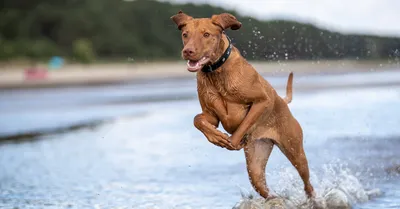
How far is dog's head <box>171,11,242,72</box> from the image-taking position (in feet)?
15.9

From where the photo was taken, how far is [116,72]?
39.5 metres

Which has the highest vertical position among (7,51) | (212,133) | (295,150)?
(7,51)

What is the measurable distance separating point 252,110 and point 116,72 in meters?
34.6

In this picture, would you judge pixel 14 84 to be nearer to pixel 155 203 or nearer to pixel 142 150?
pixel 142 150

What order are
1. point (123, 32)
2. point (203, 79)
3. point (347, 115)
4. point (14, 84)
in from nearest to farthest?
point (203, 79) → point (347, 115) → point (14, 84) → point (123, 32)

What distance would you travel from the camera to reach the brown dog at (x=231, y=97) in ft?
16.4

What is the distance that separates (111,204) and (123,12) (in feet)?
187

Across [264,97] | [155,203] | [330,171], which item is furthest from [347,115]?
[264,97]

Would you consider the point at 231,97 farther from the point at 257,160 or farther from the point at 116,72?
the point at 116,72

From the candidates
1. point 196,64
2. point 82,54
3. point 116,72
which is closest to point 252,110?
point 196,64

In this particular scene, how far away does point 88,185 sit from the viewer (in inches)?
316

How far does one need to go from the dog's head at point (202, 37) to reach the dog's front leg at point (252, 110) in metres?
0.40

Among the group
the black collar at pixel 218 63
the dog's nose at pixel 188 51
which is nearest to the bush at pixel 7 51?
the black collar at pixel 218 63

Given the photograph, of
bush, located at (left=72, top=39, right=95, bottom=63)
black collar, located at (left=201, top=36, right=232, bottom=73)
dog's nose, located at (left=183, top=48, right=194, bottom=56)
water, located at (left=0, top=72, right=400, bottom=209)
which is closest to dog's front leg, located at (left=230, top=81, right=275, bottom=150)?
black collar, located at (left=201, top=36, right=232, bottom=73)
